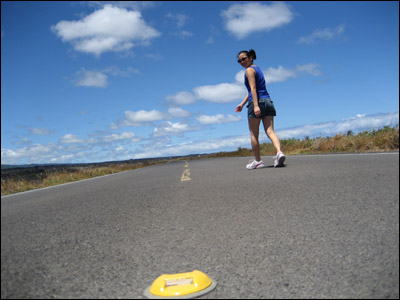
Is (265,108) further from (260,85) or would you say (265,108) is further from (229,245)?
(229,245)

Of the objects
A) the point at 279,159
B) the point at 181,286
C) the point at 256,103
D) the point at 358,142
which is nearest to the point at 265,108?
the point at 256,103

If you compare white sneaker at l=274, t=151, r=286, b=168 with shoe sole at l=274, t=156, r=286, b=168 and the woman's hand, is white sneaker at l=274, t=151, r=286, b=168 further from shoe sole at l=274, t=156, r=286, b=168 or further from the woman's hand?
the woman's hand

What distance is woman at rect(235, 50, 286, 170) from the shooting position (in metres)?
6.78

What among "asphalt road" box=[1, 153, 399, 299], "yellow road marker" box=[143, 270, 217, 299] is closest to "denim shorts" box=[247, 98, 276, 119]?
"asphalt road" box=[1, 153, 399, 299]

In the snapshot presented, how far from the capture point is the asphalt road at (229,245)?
2184mm

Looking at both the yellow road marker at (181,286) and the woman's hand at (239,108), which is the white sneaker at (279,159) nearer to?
the woman's hand at (239,108)

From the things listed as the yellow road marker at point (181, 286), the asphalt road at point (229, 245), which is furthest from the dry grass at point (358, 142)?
the yellow road marker at point (181, 286)

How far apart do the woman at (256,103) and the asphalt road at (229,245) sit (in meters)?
2.55

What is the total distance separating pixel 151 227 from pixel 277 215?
1204 millimetres

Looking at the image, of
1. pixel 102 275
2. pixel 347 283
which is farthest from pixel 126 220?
pixel 347 283

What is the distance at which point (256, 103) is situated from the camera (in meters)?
6.83

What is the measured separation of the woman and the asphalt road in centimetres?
255

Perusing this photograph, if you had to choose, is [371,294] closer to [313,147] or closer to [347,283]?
[347,283]

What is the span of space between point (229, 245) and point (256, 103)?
4439 mm
